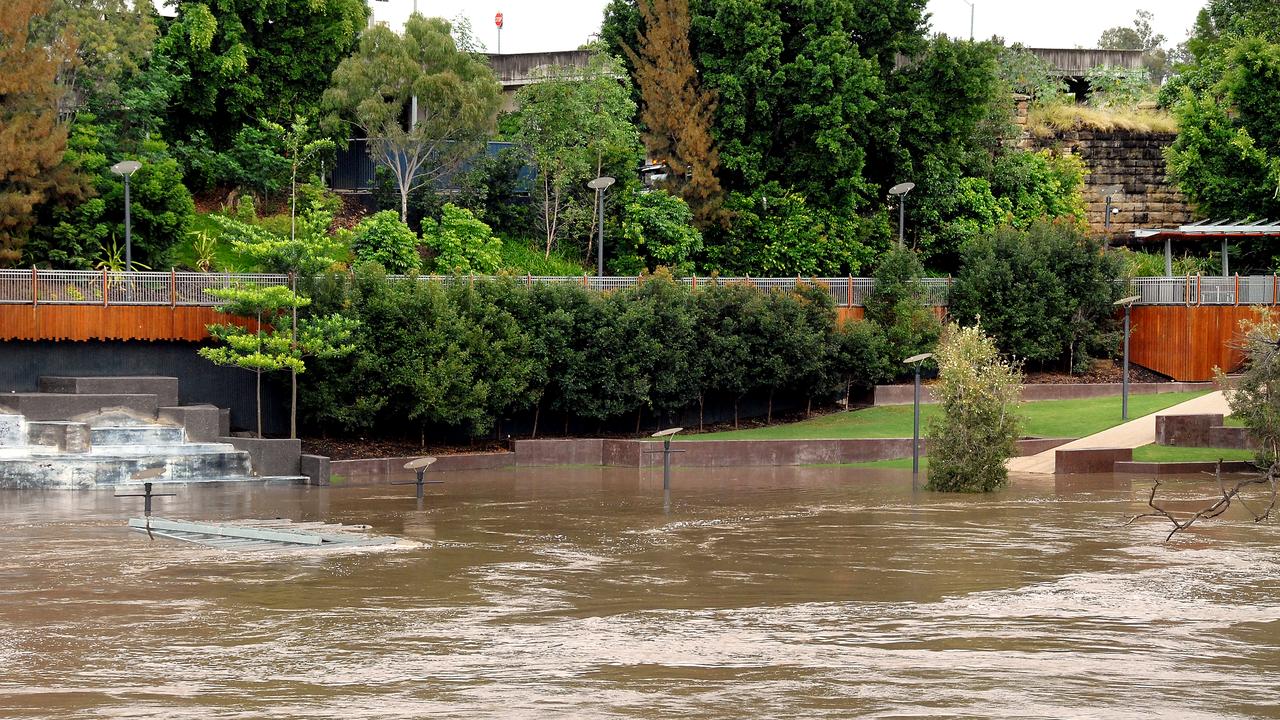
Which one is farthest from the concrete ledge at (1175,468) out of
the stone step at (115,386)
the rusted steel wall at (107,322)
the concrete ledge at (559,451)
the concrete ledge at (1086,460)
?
the stone step at (115,386)

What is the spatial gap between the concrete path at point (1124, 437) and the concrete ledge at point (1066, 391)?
3.17 m

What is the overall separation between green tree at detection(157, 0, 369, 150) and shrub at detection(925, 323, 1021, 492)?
23.6 metres

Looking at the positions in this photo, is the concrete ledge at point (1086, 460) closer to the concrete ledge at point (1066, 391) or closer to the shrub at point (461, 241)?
the concrete ledge at point (1066, 391)

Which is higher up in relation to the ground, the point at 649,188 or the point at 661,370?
the point at 649,188

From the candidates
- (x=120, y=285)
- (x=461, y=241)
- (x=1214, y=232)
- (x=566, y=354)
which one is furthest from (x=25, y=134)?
(x=1214, y=232)

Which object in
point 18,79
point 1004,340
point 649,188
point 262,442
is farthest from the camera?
point 649,188

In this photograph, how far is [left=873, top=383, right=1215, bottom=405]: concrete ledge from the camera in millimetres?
39531

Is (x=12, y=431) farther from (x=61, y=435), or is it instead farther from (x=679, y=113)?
(x=679, y=113)

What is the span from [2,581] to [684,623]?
8153 millimetres

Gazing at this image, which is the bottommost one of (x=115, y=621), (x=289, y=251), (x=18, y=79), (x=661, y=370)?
(x=115, y=621)

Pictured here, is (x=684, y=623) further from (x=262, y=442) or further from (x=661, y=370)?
(x=661, y=370)

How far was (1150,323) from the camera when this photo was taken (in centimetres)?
4175

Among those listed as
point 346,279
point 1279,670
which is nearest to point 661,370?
point 346,279

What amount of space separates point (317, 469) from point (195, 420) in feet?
9.41
